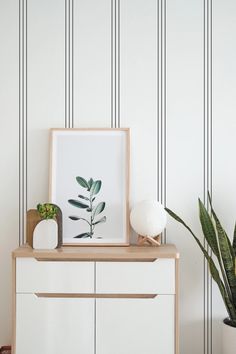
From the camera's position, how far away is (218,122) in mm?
2996

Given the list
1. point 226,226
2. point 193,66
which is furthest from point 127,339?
point 193,66

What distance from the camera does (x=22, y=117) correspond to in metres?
3.03

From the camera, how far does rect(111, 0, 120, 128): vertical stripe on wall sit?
118 inches

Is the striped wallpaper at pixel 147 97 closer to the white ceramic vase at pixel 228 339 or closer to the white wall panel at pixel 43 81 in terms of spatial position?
the white wall panel at pixel 43 81

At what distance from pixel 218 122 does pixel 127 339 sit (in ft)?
4.45

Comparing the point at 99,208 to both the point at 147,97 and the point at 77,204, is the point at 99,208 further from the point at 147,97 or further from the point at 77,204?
the point at 147,97

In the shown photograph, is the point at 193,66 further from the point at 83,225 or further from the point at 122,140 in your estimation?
the point at 83,225

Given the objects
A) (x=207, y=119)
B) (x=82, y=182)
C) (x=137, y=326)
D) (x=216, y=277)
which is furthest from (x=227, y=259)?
(x=82, y=182)

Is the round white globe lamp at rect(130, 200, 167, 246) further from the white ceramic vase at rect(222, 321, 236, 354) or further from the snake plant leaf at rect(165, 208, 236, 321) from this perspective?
the white ceramic vase at rect(222, 321, 236, 354)

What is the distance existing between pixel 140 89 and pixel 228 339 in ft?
4.98

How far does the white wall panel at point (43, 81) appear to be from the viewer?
3.02m

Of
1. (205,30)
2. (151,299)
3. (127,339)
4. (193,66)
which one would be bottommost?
(127,339)

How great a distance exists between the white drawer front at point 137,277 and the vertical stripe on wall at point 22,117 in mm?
670

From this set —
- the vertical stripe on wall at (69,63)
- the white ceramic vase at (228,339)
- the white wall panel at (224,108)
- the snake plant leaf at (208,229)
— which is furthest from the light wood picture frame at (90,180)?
the white ceramic vase at (228,339)
